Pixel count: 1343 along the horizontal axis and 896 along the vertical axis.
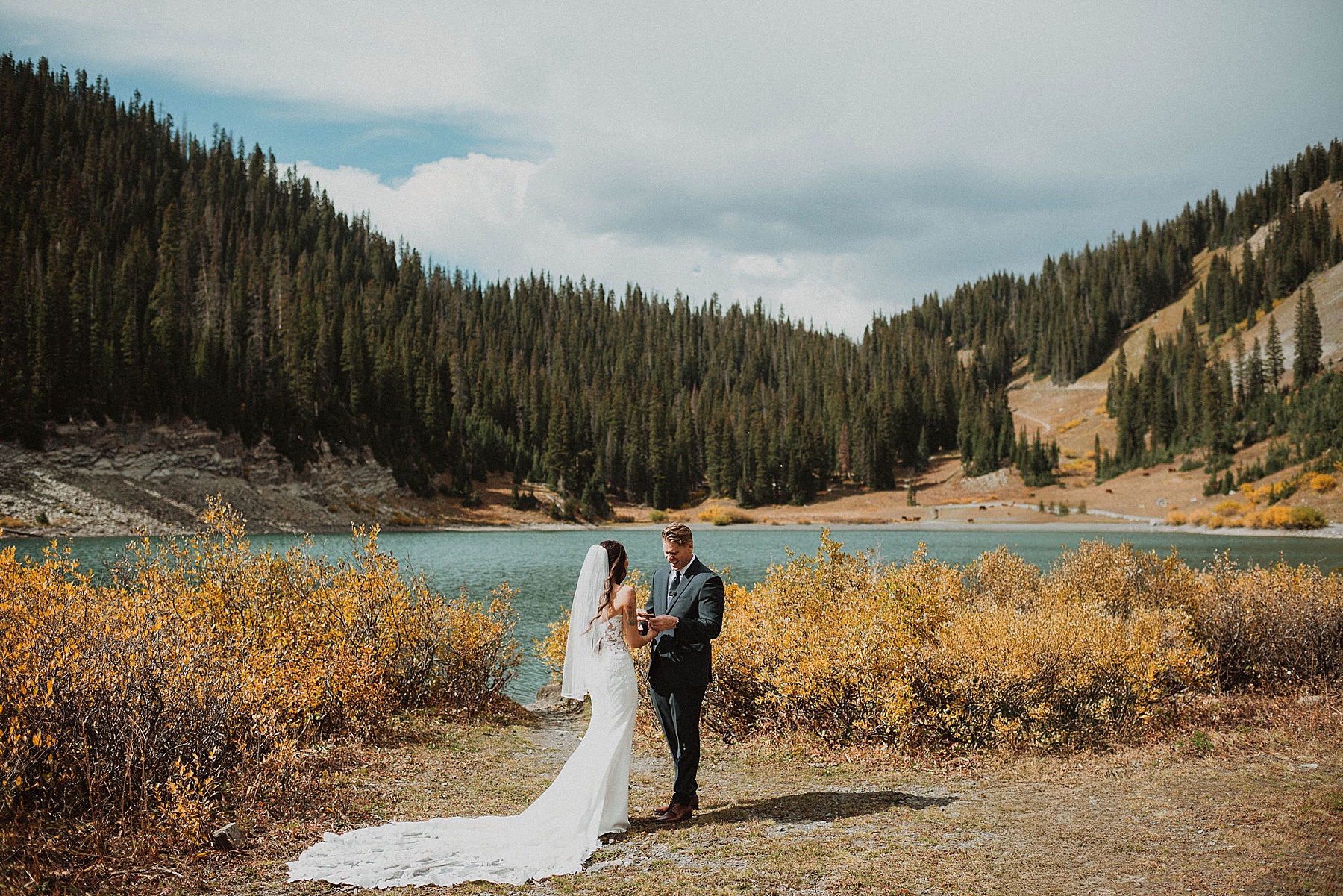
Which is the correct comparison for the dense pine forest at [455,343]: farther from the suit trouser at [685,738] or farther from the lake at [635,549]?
the suit trouser at [685,738]

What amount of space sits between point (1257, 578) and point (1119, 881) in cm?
1116

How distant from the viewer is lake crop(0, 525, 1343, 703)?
35.2 metres

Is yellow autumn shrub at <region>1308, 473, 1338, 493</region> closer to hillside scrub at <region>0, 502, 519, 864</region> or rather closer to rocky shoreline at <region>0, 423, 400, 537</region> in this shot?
rocky shoreline at <region>0, 423, 400, 537</region>

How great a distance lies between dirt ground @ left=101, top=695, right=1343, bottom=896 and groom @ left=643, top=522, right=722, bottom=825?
1.54 ft

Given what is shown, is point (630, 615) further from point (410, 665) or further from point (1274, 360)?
point (1274, 360)

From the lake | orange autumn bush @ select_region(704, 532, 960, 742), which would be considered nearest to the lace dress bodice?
orange autumn bush @ select_region(704, 532, 960, 742)


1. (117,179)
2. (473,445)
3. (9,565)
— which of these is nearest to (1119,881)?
(9,565)

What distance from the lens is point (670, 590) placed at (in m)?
7.70

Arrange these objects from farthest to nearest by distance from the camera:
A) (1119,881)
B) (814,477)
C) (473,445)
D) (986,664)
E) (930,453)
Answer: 1. (930,453)
2. (814,477)
3. (473,445)
4. (986,664)
5. (1119,881)

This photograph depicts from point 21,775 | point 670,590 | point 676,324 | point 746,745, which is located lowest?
point 746,745

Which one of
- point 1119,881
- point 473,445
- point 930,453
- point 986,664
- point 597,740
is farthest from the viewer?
point 930,453

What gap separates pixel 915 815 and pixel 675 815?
2.12 m

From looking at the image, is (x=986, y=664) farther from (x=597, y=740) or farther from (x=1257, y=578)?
(x=1257, y=578)

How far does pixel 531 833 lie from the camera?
6.89 metres
